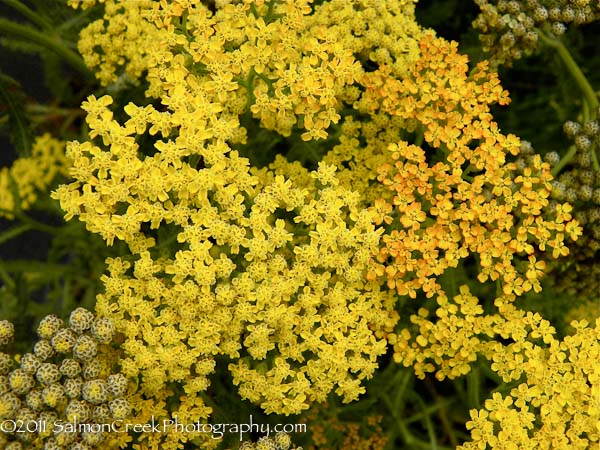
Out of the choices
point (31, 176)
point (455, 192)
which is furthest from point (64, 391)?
point (31, 176)

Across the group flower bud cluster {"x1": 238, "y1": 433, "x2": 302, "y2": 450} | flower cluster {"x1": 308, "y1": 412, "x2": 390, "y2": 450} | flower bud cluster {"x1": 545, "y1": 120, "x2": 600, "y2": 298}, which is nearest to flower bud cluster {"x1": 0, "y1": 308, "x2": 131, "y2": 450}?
flower bud cluster {"x1": 238, "y1": 433, "x2": 302, "y2": 450}

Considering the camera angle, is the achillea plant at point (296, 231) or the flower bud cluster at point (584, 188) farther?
the flower bud cluster at point (584, 188)

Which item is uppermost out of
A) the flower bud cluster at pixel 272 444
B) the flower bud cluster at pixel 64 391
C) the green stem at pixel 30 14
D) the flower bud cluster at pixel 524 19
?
the green stem at pixel 30 14

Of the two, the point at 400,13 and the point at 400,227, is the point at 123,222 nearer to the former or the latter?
the point at 400,227

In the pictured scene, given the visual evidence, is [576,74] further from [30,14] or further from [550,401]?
[30,14]

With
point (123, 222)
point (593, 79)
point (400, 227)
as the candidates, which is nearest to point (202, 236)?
point (123, 222)

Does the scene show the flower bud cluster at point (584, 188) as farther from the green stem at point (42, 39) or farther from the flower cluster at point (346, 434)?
the green stem at point (42, 39)

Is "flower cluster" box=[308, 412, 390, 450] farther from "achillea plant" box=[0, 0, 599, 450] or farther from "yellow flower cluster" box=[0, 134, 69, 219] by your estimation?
"yellow flower cluster" box=[0, 134, 69, 219]

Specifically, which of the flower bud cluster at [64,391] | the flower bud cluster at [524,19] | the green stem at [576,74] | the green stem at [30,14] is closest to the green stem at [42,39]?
the green stem at [30,14]
